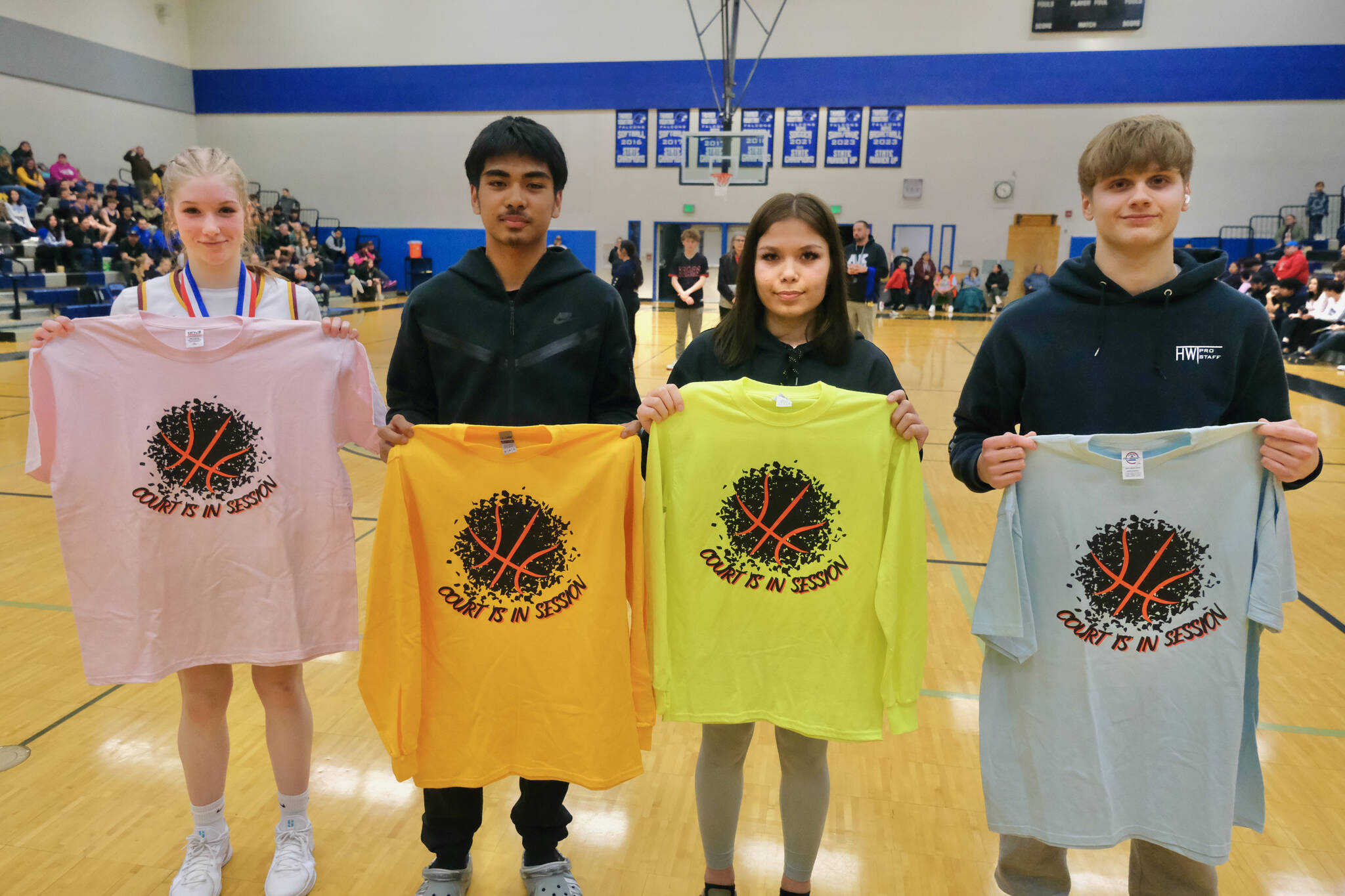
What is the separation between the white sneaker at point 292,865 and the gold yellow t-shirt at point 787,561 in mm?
1020

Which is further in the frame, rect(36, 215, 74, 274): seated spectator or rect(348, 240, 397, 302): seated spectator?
rect(348, 240, 397, 302): seated spectator

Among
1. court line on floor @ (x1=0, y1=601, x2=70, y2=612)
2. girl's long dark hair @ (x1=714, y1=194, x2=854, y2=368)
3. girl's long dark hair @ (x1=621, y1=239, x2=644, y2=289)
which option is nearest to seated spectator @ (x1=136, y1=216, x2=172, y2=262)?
girl's long dark hair @ (x1=621, y1=239, x2=644, y2=289)

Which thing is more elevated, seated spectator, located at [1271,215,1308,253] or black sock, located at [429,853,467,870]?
seated spectator, located at [1271,215,1308,253]

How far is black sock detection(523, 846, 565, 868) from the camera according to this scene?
6.27 feet

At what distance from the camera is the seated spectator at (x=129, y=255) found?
11.9 meters

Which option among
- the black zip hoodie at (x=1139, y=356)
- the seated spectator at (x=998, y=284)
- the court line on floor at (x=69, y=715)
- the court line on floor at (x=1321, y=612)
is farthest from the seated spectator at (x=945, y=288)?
the court line on floor at (x=69, y=715)

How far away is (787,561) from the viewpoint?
1.64 m

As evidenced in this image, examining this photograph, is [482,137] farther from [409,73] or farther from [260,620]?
[409,73]

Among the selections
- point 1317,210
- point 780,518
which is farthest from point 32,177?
point 1317,210

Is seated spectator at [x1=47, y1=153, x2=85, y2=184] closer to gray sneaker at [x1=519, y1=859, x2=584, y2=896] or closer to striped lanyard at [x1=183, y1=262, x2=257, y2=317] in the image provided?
striped lanyard at [x1=183, y1=262, x2=257, y2=317]

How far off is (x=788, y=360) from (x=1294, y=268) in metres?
14.3

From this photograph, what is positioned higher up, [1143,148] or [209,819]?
[1143,148]

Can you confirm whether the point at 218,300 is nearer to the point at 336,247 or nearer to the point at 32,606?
the point at 32,606

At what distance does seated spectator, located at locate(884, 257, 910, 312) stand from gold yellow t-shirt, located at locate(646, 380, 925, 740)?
676 inches
